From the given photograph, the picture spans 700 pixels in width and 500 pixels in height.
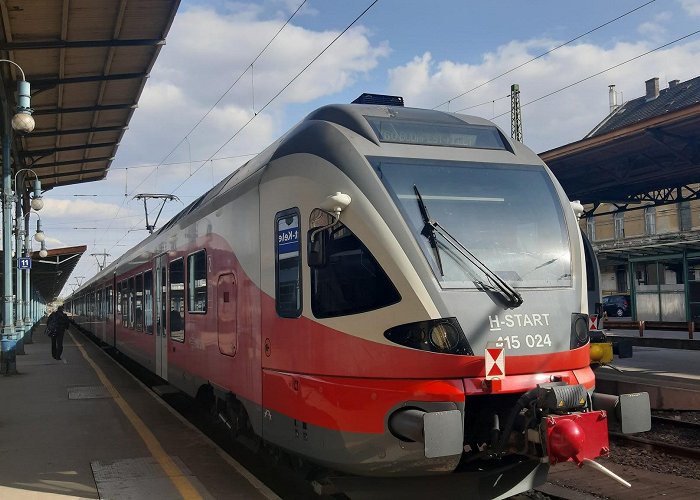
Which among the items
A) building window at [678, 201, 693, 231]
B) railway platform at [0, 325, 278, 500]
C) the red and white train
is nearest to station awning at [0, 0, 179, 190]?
railway platform at [0, 325, 278, 500]

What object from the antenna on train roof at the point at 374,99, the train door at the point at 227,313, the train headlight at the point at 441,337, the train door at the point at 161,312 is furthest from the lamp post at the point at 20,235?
the train headlight at the point at 441,337

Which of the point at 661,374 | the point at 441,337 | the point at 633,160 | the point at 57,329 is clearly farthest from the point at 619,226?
the point at 441,337

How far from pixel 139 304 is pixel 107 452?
633 cm

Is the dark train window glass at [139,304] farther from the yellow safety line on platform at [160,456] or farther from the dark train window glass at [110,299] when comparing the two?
the dark train window glass at [110,299]

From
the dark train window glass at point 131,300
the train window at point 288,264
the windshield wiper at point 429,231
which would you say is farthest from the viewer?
the dark train window glass at point 131,300

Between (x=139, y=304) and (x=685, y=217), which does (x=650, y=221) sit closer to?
(x=685, y=217)

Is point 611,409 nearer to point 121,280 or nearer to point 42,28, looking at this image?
point 42,28

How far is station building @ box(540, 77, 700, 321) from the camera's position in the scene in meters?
15.5

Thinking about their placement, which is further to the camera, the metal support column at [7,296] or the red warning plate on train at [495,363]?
the metal support column at [7,296]

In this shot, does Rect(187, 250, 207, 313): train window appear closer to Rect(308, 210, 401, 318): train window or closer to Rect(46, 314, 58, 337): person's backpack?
Rect(308, 210, 401, 318): train window

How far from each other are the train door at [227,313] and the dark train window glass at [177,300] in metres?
2.00

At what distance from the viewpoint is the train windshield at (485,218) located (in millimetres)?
4988

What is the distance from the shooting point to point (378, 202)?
496 centimetres

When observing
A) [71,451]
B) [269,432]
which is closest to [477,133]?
[269,432]
